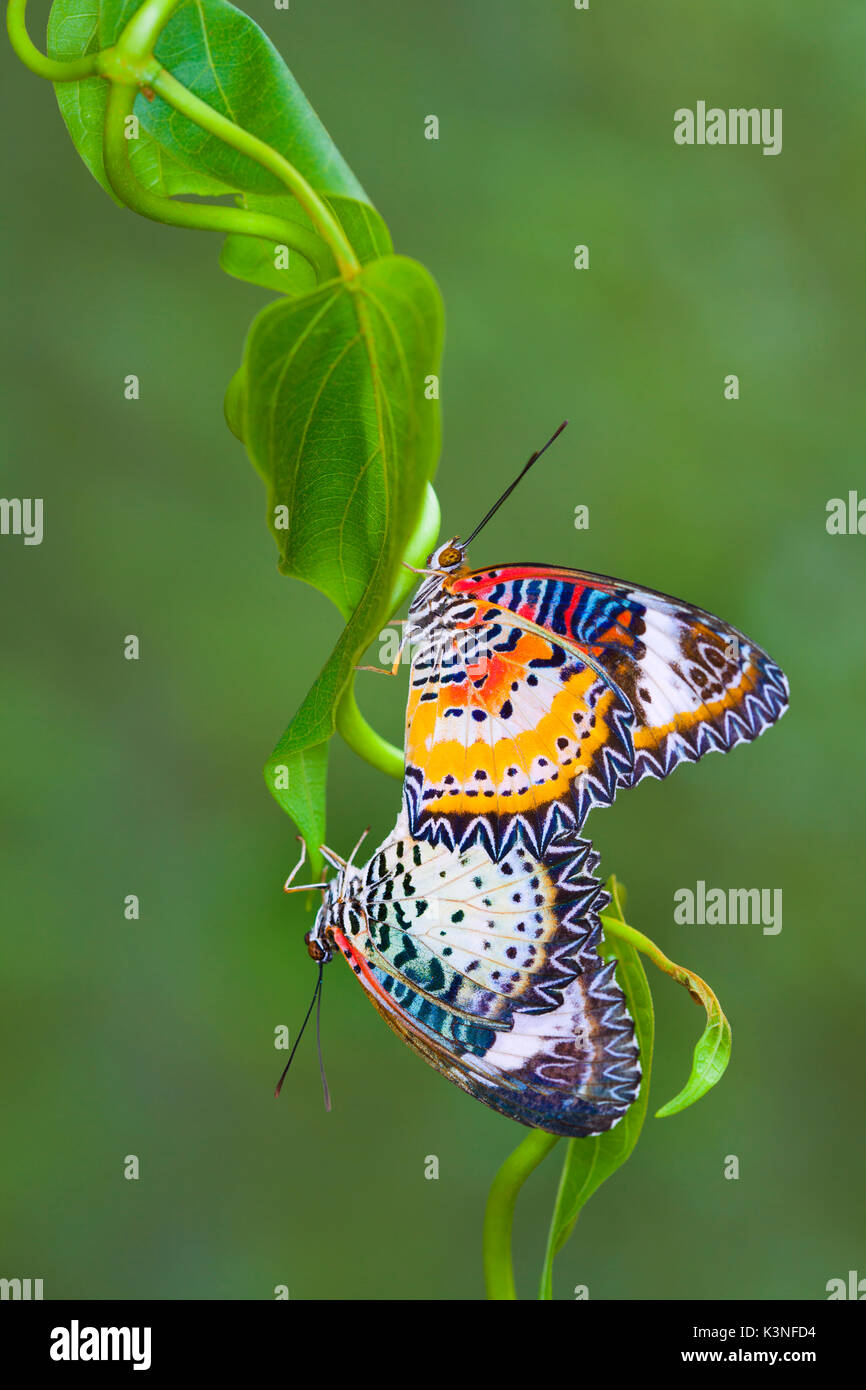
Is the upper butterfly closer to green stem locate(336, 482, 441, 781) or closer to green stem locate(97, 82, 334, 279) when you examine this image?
green stem locate(336, 482, 441, 781)

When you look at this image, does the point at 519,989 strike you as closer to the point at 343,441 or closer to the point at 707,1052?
the point at 707,1052

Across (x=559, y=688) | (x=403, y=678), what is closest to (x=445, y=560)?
(x=559, y=688)

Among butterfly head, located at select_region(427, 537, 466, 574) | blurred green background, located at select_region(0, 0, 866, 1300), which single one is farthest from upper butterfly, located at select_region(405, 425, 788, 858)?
blurred green background, located at select_region(0, 0, 866, 1300)

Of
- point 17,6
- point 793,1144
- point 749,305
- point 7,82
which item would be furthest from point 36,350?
point 793,1144

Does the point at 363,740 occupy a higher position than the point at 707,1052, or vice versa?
the point at 363,740

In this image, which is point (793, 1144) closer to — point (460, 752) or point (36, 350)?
point (460, 752)

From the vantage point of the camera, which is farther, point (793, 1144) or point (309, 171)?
point (793, 1144)

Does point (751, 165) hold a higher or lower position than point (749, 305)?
higher
